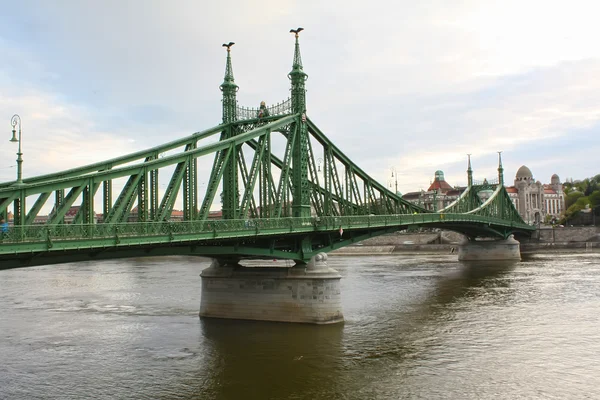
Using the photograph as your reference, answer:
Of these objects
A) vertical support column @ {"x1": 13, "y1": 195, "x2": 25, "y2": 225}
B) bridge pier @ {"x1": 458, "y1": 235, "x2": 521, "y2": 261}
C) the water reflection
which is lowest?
the water reflection

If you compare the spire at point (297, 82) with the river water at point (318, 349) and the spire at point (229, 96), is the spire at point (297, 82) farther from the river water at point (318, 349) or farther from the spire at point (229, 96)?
the river water at point (318, 349)

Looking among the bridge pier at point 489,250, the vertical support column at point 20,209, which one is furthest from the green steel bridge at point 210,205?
the bridge pier at point 489,250

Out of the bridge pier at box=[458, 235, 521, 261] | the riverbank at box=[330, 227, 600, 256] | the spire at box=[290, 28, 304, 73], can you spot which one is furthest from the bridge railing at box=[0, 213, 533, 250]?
the riverbank at box=[330, 227, 600, 256]

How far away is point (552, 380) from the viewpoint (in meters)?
24.3

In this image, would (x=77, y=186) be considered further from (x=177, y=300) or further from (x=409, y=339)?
(x=177, y=300)

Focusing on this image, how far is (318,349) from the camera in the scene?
30219 mm

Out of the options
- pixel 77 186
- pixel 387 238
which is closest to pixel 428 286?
pixel 77 186

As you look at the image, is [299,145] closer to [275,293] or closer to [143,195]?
[275,293]

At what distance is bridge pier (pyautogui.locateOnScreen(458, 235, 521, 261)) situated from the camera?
331 feet

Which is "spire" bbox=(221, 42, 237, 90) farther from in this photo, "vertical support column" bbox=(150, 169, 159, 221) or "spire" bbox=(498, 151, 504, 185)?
"spire" bbox=(498, 151, 504, 185)

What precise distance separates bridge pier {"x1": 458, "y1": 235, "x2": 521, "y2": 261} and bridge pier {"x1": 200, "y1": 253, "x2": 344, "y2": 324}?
68.6 m

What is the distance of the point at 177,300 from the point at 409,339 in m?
23.7

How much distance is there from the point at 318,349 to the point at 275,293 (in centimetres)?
810

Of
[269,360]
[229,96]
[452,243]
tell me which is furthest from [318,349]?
[452,243]
